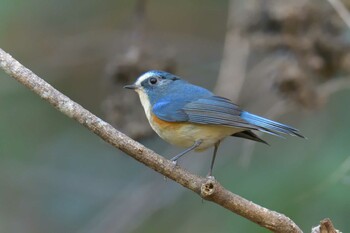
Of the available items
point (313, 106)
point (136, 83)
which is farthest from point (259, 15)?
point (136, 83)

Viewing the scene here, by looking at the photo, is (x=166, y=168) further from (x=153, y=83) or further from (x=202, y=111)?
(x=153, y=83)

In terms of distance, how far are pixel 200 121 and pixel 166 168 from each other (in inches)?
26.3

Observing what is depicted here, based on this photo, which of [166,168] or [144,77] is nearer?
[166,168]

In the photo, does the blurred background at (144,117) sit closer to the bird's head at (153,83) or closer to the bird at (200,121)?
the bird's head at (153,83)

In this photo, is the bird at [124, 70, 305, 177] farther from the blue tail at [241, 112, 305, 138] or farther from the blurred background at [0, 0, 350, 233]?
the blurred background at [0, 0, 350, 233]

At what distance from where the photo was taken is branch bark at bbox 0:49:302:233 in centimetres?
263

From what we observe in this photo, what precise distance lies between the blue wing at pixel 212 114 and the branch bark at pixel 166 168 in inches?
19.0

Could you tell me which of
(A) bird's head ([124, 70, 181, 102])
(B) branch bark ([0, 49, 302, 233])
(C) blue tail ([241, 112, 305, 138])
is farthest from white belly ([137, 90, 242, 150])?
(B) branch bark ([0, 49, 302, 233])

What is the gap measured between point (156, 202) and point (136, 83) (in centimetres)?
149

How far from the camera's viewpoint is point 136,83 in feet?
12.1

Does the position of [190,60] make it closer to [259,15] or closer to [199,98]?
[259,15]

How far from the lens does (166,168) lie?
8.68ft

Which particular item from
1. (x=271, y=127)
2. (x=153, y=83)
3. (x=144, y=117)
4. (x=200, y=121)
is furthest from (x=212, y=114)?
(x=144, y=117)

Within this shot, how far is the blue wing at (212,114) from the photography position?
3123mm
